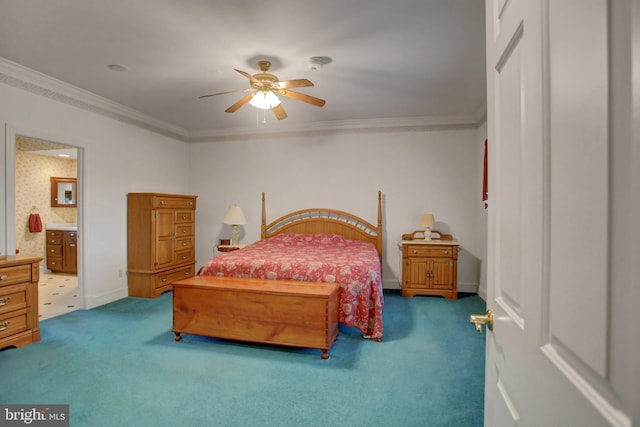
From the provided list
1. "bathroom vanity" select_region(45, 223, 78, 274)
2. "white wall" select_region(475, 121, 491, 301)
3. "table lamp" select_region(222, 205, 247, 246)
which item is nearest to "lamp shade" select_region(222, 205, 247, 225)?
"table lamp" select_region(222, 205, 247, 246)

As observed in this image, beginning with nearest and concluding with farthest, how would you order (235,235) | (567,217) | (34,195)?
1. (567,217)
2. (235,235)
3. (34,195)

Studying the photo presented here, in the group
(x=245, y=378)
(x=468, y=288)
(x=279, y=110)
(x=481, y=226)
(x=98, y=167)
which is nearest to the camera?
(x=245, y=378)

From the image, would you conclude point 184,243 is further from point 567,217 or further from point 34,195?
point 567,217

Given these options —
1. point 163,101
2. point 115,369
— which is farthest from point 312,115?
point 115,369

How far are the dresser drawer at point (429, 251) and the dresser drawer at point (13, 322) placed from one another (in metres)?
4.17

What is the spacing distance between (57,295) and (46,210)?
2421 mm

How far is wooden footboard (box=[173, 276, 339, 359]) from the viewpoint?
2.63 meters

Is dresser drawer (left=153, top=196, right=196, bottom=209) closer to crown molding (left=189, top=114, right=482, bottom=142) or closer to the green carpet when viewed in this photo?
crown molding (left=189, top=114, right=482, bottom=142)

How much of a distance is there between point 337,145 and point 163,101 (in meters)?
2.50

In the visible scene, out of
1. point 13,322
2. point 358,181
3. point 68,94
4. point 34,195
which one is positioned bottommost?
point 13,322

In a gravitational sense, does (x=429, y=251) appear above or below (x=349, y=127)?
below

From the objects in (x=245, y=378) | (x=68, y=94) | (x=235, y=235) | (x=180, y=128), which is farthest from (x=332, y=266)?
(x=180, y=128)

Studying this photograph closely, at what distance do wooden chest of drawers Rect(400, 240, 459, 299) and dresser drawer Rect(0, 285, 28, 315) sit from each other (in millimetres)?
4130

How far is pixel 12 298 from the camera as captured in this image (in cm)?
279
